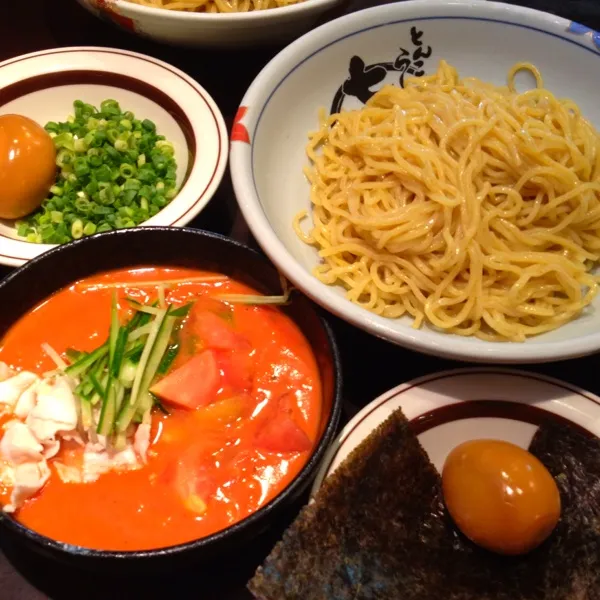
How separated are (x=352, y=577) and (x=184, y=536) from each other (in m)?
0.38

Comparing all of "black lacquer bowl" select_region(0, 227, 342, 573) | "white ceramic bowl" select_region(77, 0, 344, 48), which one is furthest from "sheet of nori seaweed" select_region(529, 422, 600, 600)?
"white ceramic bowl" select_region(77, 0, 344, 48)

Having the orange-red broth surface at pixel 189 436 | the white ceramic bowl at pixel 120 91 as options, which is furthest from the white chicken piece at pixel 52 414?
the white ceramic bowl at pixel 120 91

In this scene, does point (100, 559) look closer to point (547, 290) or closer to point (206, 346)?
point (206, 346)

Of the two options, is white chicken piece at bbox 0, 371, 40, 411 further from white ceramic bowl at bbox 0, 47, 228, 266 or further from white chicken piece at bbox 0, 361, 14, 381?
white ceramic bowl at bbox 0, 47, 228, 266

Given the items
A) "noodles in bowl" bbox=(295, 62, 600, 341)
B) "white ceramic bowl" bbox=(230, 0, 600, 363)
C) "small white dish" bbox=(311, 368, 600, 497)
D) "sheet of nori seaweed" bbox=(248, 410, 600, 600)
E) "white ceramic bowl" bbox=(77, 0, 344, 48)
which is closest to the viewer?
"sheet of nori seaweed" bbox=(248, 410, 600, 600)

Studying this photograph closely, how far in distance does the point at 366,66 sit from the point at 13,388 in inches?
61.5

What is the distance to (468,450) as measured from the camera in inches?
59.6

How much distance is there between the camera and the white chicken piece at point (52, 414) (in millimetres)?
1446

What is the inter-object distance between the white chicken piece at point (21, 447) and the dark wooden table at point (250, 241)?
247 millimetres

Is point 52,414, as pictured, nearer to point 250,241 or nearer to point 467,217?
point 250,241

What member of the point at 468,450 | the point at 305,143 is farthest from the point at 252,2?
the point at 468,450

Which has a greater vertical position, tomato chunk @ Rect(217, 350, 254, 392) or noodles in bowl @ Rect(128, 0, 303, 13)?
noodles in bowl @ Rect(128, 0, 303, 13)

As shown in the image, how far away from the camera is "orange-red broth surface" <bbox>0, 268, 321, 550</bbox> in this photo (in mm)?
1411

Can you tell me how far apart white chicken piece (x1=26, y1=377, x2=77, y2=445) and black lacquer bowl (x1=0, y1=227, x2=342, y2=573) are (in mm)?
235
